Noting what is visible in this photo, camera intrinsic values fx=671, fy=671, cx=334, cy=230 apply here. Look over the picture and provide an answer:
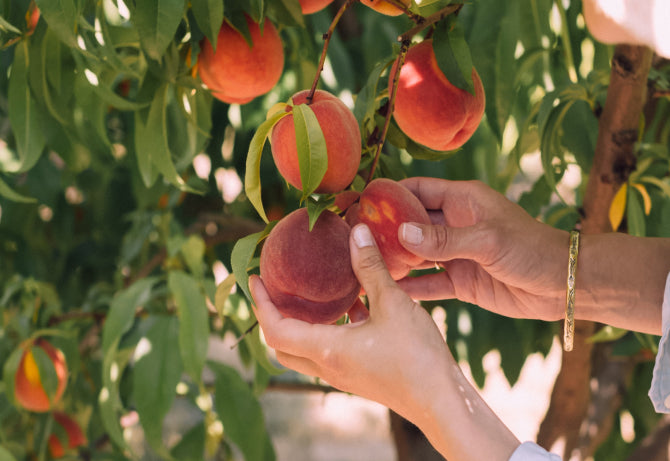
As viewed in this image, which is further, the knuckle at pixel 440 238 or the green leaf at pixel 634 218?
the green leaf at pixel 634 218

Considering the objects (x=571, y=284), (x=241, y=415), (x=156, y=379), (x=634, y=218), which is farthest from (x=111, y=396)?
(x=634, y=218)

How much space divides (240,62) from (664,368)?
21.2 inches

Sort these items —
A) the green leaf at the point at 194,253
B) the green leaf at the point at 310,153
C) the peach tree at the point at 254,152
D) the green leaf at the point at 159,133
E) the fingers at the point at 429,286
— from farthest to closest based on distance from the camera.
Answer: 1. the green leaf at the point at 194,253
2. the fingers at the point at 429,286
3. the green leaf at the point at 159,133
4. the peach tree at the point at 254,152
5. the green leaf at the point at 310,153

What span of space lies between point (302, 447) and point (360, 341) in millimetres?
2502

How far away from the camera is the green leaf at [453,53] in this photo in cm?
62

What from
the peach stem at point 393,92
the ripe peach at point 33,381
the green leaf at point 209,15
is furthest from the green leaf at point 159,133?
the ripe peach at point 33,381

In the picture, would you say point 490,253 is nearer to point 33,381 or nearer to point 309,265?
point 309,265

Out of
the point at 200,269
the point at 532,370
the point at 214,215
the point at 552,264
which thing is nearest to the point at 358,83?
the point at 214,215

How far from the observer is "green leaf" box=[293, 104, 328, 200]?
1.72ft

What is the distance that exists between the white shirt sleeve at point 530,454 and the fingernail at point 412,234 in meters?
0.20

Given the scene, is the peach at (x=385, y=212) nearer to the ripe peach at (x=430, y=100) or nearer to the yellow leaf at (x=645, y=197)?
the ripe peach at (x=430, y=100)

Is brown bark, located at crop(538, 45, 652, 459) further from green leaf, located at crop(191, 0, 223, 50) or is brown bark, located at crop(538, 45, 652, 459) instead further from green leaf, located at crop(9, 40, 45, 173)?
green leaf, located at crop(9, 40, 45, 173)

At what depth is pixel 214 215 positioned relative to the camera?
1282mm

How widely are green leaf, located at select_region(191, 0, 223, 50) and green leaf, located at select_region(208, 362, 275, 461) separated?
61 centimetres
